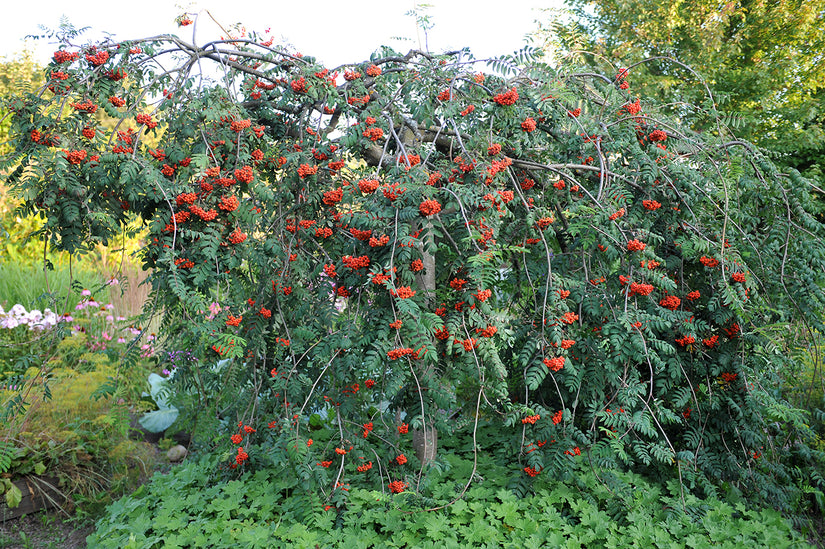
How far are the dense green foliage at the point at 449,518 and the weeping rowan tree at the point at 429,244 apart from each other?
18cm

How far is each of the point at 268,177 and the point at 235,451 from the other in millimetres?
1630

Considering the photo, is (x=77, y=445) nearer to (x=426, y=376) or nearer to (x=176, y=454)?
(x=176, y=454)

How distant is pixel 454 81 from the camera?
119 inches

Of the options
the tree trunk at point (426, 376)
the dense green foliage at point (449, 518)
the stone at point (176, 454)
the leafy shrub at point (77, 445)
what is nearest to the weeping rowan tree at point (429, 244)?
the tree trunk at point (426, 376)

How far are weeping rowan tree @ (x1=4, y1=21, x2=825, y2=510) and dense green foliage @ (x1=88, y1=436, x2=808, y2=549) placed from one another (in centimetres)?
18

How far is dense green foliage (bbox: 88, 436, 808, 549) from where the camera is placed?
285cm

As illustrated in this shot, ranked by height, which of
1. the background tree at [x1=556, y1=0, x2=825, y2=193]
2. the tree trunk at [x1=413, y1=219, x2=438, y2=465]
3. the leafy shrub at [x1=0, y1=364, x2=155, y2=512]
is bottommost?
the leafy shrub at [x1=0, y1=364, x2=155, y2=512]

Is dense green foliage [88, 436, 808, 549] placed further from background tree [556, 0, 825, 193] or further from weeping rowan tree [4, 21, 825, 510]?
background tree [556, 0, 825, 193]

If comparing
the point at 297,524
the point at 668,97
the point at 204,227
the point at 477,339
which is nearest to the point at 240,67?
the point at 204,227

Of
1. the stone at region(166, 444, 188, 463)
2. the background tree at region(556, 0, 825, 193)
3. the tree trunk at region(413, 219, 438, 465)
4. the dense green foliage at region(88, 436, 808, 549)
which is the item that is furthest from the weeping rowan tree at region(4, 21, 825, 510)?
the background tree at region(556, 0, 825, 193)

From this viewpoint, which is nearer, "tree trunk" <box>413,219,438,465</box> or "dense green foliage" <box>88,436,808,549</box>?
"tree trunk" <box>413,219,438,465</box>

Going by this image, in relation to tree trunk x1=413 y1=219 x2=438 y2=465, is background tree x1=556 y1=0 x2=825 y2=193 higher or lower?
higher

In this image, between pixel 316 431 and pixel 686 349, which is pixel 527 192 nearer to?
pixel 686 349

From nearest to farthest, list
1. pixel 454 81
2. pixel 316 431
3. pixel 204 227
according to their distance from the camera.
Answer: pixel 204 227 → pixel 454 81 → pixel 316 431
